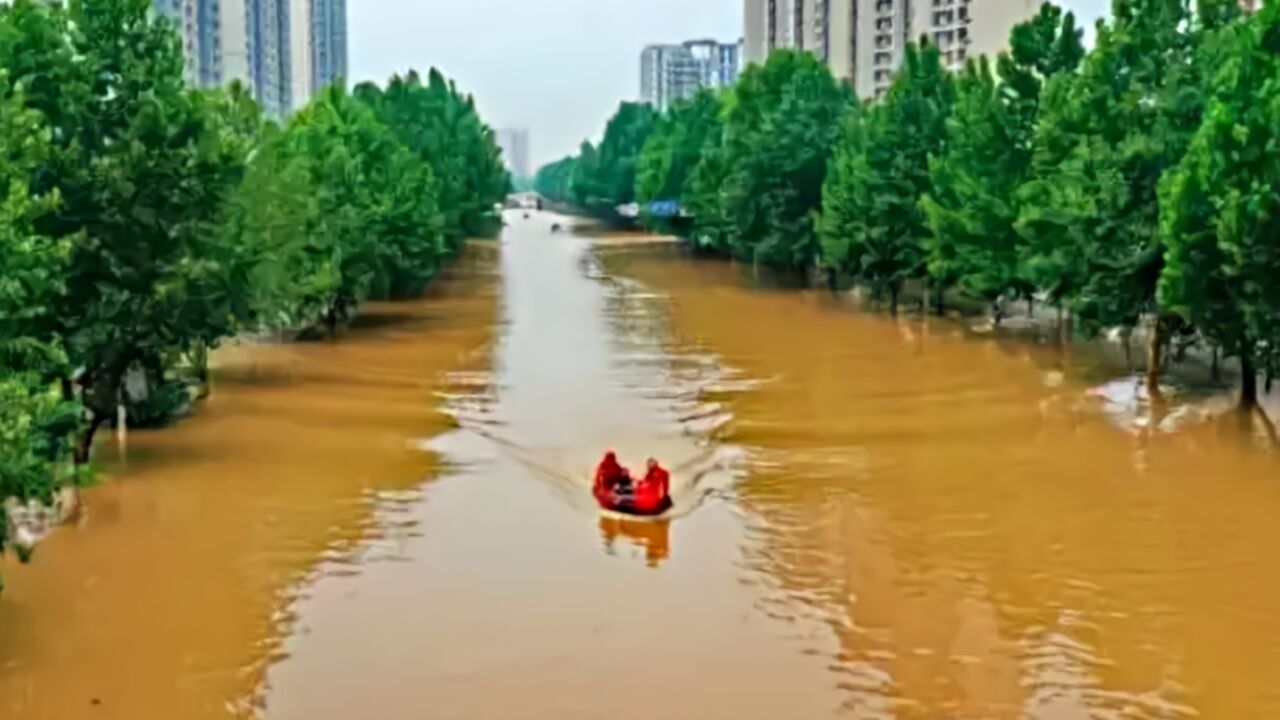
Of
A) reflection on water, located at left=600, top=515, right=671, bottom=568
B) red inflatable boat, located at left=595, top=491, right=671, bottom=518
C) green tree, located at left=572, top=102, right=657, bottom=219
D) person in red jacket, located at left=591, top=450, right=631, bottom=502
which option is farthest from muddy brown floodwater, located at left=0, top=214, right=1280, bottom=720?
green tree, located at left=572, top=102, right=657, bottom=219

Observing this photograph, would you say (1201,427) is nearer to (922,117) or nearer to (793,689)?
(793,689)

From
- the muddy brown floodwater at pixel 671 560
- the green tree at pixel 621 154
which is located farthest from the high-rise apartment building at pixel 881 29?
the muddy brown floodwater at pixel 671 560

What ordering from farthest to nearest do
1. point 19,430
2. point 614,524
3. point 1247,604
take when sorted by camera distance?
point 614,524 < point 1247,604 < point 19,430

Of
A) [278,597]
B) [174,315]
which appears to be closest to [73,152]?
[174,315]

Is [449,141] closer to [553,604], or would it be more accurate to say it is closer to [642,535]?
[642,535]

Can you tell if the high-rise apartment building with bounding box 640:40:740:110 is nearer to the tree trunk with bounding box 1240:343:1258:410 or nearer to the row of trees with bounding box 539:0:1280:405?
the row of trees with bounding box 539:0:1280:405

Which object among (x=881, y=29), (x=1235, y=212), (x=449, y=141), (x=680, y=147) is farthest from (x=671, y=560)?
(x=881, y=29)
